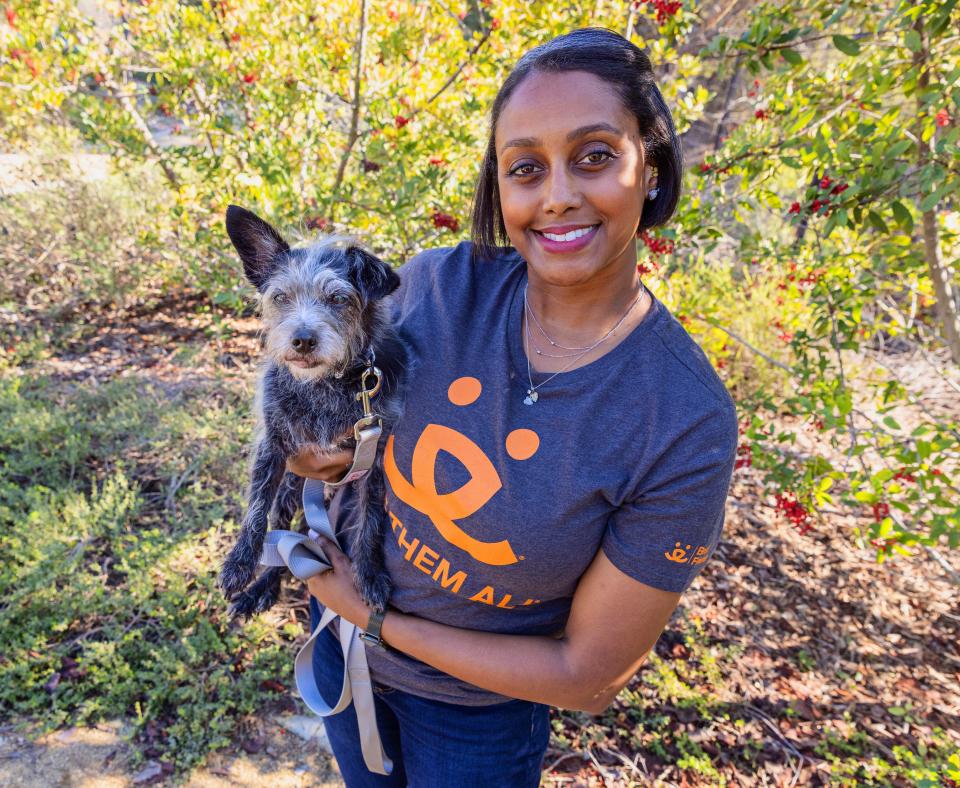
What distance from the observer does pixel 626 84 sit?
1.51 m

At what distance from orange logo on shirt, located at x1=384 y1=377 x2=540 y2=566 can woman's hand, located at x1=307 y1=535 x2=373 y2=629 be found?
393 millimetres

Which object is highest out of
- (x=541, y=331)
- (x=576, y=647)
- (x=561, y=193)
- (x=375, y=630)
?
(x=561, y=193)

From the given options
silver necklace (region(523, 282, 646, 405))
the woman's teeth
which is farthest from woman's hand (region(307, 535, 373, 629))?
the woman's teeth

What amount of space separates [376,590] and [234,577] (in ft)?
3.10

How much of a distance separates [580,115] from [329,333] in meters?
1.24

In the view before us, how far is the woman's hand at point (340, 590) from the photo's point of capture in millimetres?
1839

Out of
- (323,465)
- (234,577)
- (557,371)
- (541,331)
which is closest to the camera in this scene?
(557,371)

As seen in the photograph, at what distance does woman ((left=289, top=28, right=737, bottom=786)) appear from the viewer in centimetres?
142

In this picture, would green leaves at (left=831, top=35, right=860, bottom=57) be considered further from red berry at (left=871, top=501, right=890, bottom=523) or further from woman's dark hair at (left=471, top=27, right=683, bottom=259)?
red berry at (left=871, top=501, right=890, bottom=523)

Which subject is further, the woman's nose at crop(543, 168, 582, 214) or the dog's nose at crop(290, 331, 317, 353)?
the dog's nose at crop(290, 331, 317, 353)

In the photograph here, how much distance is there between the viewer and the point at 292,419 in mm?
2479

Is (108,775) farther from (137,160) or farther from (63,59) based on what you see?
(63,59)

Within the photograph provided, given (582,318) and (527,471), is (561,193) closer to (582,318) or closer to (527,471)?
(582,318)

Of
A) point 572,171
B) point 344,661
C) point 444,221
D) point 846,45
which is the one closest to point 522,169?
point 572,171
